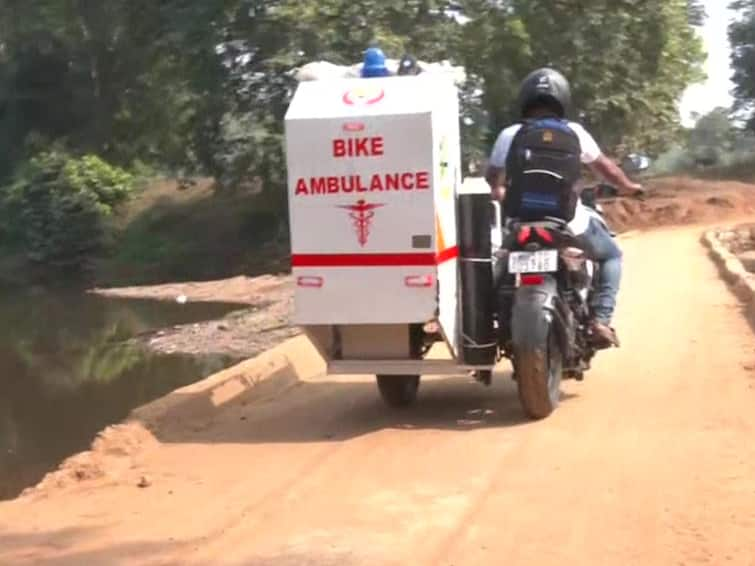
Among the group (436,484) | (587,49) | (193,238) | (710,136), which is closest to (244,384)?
(436,484)

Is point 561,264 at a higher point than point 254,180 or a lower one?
higher

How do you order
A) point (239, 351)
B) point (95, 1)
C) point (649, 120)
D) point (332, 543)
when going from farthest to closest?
1. point (649, 120)
2. point (95, 1)
3. point (239, 351)
4. point (332, 543)

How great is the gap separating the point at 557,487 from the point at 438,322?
1811 mm

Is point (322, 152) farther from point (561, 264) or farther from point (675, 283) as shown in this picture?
point (675, 283)

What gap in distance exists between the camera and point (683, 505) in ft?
19.9

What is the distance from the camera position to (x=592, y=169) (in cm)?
886

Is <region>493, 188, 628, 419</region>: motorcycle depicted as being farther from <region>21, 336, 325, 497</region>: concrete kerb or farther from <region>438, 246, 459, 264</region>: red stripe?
<region>21, 336, 325, 497</region>: concrete kerb

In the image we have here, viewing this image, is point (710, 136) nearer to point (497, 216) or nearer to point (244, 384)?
point (244, 384)

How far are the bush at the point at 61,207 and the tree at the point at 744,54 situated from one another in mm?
23435

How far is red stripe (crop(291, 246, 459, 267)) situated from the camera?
793 centimetres

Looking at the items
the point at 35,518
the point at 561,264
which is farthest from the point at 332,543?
the point at 561,264

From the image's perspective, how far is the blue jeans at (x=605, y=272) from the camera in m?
8.77

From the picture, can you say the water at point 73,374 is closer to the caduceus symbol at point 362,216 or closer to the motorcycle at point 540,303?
the caduceus symbol at point 362,216

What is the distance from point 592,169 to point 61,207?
30395 millimetres
